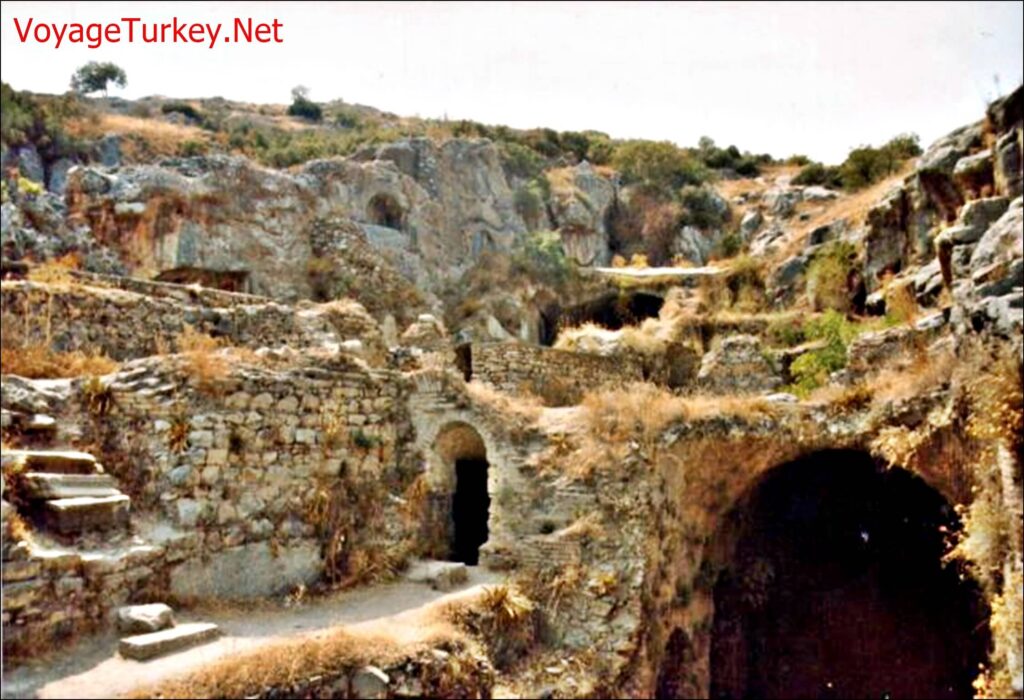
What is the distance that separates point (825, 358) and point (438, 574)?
1028 centimetres

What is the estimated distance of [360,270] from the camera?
20594mm

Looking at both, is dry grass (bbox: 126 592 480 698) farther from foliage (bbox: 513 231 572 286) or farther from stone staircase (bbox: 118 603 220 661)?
foliage (bbox: 513 231 572 286)

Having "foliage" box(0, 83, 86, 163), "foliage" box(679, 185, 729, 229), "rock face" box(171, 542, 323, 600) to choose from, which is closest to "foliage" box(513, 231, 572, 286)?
"foliage" box(679, 185, 729, 229)

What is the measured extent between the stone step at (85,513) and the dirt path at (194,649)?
1.05m

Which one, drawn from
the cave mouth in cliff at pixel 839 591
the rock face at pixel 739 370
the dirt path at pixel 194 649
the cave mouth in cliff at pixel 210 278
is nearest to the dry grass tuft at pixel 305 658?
the dirt path at pixel 194 649

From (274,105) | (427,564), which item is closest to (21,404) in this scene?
(427,564)

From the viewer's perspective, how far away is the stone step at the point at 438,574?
10.2m

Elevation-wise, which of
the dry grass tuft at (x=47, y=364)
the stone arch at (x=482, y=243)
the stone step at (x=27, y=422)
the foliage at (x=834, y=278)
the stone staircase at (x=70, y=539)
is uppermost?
the stone arch at (x=482, y=243)

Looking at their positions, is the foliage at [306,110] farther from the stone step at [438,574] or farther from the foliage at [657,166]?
Answer: the stone step at [438,574]

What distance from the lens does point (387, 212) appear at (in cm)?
2333

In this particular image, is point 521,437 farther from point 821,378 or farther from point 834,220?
point 834,220

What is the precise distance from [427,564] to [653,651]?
3.06 meters

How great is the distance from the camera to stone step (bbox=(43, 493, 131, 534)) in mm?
7582

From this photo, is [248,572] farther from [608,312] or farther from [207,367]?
[608,312]
